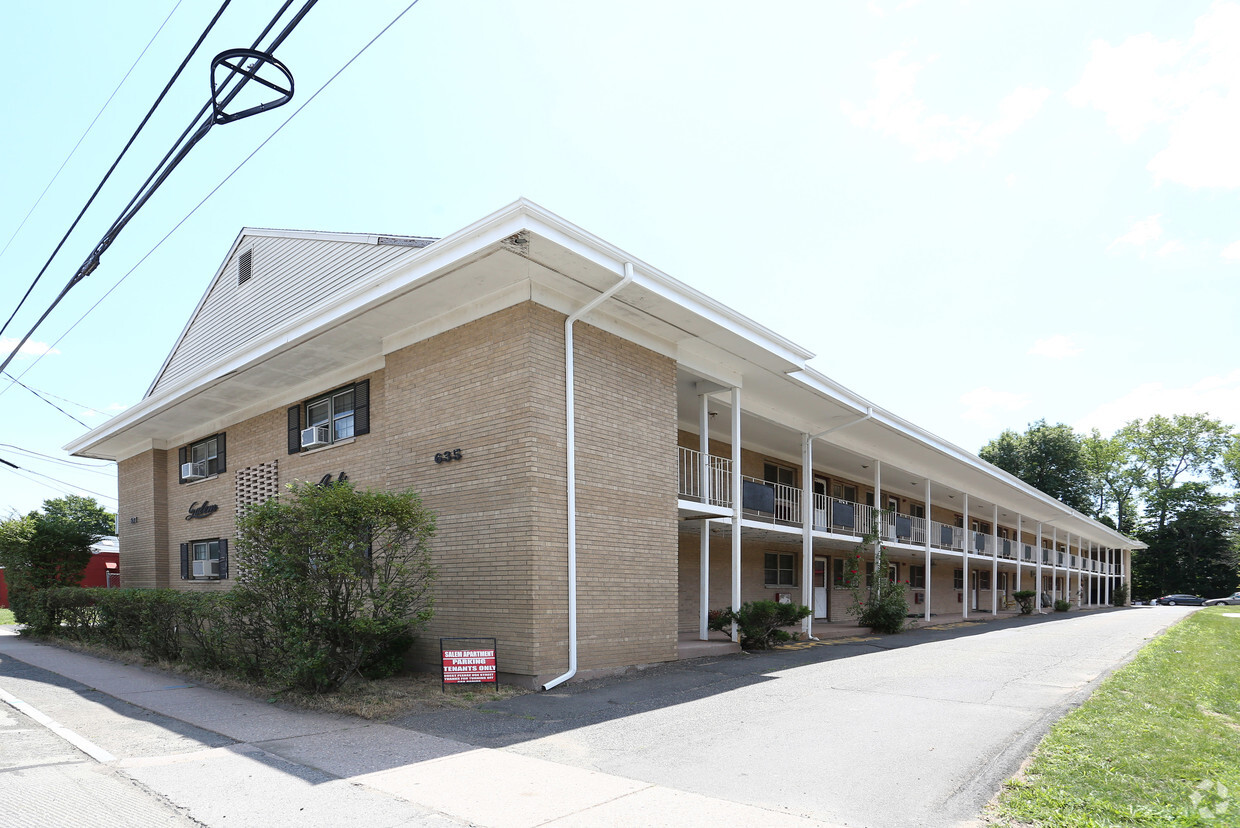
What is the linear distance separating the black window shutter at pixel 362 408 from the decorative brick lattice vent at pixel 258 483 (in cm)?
314

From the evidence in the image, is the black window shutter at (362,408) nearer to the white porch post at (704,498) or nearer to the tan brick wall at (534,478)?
the tan brick wall at (534,478)

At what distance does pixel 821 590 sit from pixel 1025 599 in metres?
14.9

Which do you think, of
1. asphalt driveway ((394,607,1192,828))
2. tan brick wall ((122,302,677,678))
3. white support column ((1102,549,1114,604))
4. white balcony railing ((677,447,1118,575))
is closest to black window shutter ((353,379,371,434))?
tan brick wall ((122,302,677,678))

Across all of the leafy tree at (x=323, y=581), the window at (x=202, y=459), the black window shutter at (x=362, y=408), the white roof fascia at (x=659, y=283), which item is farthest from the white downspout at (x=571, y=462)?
the window at (x=202, y=459)

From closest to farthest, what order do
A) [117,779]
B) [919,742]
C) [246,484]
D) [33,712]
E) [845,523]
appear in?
[117,779]
[919,742]
[33,712]
[246,484]
[845,523]

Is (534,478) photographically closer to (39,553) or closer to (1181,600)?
(39,553)

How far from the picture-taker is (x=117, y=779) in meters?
5.96

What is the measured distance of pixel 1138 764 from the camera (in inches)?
235

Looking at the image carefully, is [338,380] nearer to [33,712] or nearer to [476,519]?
[476,519]

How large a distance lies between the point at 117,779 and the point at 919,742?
256 inches

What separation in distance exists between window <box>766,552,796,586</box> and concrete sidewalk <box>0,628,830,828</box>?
579 inches

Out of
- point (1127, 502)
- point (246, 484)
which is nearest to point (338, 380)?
point (246, 484)

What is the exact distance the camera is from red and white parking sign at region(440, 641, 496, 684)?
941 centimetres

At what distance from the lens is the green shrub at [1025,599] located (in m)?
33.0
